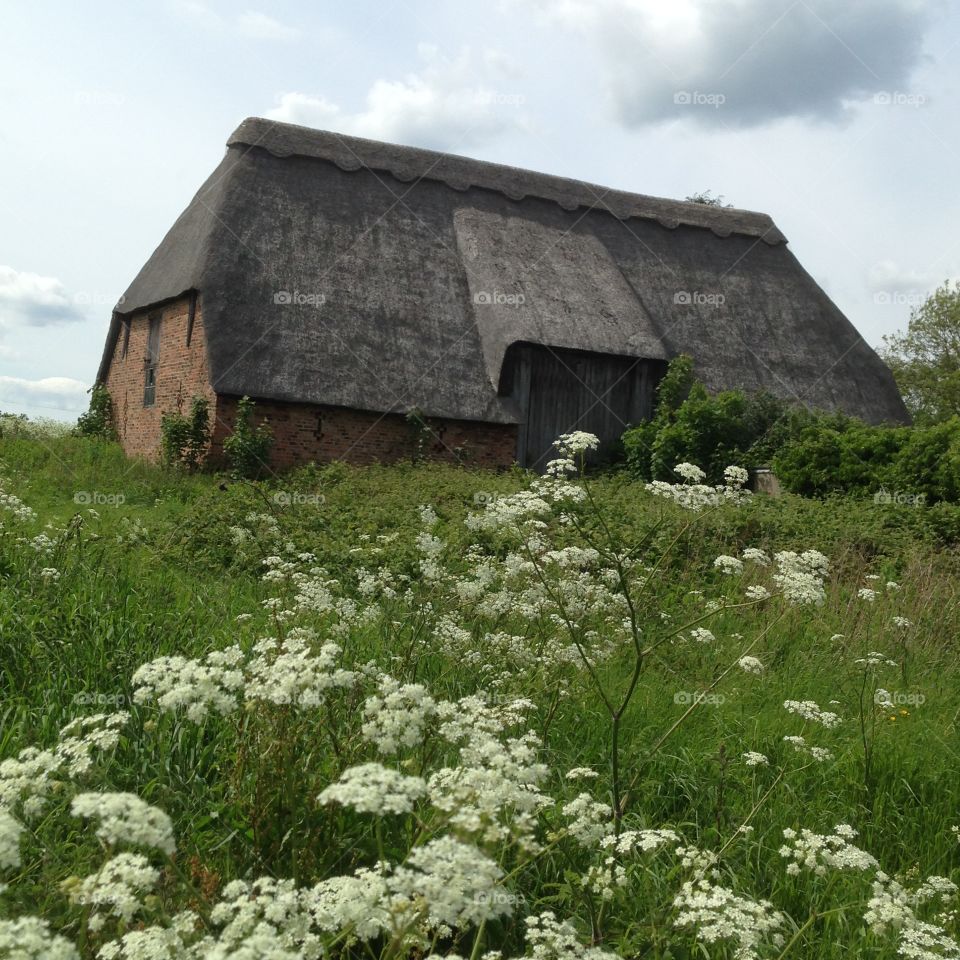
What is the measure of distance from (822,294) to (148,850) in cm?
2294

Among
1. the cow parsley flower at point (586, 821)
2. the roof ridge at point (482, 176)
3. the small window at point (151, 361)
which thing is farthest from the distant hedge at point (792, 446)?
the cow parsley flower at point (586, 821)

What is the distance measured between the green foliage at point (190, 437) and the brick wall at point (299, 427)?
219 millimetres

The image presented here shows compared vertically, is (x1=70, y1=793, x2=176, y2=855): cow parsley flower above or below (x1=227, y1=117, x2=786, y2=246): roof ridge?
below

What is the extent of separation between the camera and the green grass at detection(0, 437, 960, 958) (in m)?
3.24

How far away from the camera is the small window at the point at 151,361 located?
18.7 metres

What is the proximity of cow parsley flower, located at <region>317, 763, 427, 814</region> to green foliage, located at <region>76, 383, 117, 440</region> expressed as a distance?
20.0 metres

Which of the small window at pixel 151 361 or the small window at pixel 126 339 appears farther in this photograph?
the small window at pixel 126 339

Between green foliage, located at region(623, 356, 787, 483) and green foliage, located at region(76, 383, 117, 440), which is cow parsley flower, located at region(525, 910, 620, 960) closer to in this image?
green foliage, located at region(623, 356, 787, 483)

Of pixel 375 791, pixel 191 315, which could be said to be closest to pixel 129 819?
pixel 375 791

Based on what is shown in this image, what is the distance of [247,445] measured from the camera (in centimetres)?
1566

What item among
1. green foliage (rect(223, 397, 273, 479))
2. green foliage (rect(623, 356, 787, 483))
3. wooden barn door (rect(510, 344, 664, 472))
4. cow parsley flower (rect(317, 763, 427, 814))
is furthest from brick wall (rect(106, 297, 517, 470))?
cow parsley flower (rect(317, 763, 427, 814))

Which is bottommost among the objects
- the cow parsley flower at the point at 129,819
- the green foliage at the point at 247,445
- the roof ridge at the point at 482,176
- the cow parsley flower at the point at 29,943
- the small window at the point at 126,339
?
the cow parsley flower at the point at 29,943

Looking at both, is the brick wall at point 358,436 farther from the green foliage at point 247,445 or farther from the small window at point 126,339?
the small window at point 126,339

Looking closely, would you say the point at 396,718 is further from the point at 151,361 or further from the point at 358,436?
the point at 151,361
